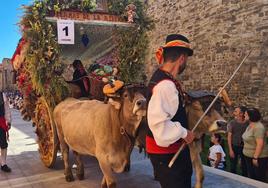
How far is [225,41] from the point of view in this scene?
15.2 metres

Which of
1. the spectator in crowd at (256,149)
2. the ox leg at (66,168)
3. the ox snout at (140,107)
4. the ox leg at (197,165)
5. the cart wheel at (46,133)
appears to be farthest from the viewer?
the cart wheel at (46,133)

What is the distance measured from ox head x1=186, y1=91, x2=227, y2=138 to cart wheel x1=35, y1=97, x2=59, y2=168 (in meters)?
2.89

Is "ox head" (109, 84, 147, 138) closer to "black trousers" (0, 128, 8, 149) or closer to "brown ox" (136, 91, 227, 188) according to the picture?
"brown ox" (136, 91, 227, 188)

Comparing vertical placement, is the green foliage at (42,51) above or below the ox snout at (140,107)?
above

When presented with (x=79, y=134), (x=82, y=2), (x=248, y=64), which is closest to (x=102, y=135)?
(x=79, y=134)

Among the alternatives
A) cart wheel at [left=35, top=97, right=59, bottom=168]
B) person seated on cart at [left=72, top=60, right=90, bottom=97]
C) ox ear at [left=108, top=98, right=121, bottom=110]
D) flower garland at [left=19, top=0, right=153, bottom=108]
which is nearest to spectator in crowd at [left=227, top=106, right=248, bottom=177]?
flower garland at [left=19, top=0, right=153, bottom=108]

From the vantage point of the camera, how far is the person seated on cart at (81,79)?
6.64m

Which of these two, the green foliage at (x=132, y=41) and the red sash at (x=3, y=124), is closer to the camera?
the green foliage at (x=132, y=41)

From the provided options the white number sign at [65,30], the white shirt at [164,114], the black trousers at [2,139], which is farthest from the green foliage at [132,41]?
the white shirt at [164,114]

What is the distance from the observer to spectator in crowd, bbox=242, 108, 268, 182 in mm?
6246

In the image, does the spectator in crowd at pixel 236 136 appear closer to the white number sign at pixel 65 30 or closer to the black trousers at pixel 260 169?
the black trousers at pixel 260 169

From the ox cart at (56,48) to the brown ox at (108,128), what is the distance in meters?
0.84

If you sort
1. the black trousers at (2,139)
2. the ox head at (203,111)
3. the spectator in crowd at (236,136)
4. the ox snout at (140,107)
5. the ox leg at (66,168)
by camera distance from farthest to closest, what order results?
the spectator in crowd at (236,136) < the black trousers at (2,139) < the ox leg at (66,168) < the ox head at (203,111) < the ox snout at (140,107)

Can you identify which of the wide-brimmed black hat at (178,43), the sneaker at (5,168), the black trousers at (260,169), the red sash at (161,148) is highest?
the wide-brimmed black hat at (178,43)
